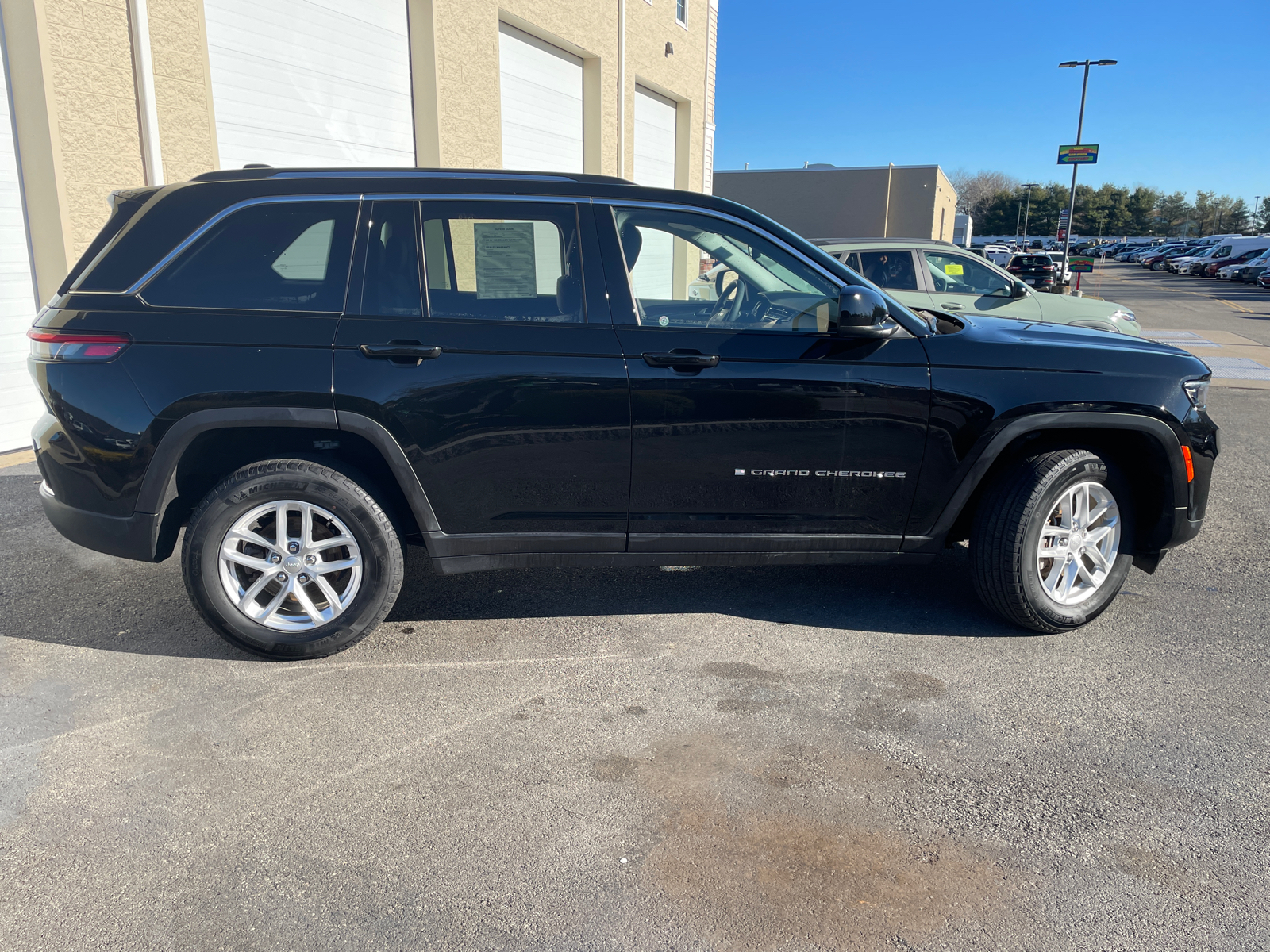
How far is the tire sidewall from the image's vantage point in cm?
396

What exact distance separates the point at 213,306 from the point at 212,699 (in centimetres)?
154

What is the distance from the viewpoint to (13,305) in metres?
7.38

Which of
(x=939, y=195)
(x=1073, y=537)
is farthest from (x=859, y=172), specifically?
(x=1073, y=537)

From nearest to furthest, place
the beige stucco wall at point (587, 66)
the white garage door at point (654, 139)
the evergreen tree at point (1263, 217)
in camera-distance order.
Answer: the beige stucco wall at point (587, 66) → the white garage door at point (654, 139) → the evergreen tree at point (1263, 217)

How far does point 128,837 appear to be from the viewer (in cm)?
272

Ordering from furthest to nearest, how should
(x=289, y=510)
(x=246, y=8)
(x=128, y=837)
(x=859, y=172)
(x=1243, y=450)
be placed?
(x=859, y=172), (x=246, y=8), (x=1243, y=450), (x=289, y=510), (x=128, y=837)

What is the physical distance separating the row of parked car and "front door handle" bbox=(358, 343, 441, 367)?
150ft

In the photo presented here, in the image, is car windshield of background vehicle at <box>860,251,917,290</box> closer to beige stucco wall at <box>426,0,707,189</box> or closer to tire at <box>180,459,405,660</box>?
beige stucco wall at <box>426,0,707,189</box>

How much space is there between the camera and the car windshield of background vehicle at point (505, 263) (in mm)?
3798

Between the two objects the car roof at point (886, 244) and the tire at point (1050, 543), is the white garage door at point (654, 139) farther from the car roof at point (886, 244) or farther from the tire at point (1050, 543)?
the tire at point (1050, 543)

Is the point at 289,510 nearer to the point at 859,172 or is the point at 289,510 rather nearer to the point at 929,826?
the point at 929,826

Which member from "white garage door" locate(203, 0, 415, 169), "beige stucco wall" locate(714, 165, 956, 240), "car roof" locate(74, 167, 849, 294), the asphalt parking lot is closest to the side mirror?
"car roof" locate(74, 167, 849, 294)

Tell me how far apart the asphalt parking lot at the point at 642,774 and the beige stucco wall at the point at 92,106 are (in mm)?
4054

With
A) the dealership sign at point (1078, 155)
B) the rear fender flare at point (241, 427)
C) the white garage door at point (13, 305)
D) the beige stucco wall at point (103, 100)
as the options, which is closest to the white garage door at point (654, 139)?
the beige stucco wall at point (103, 100)
